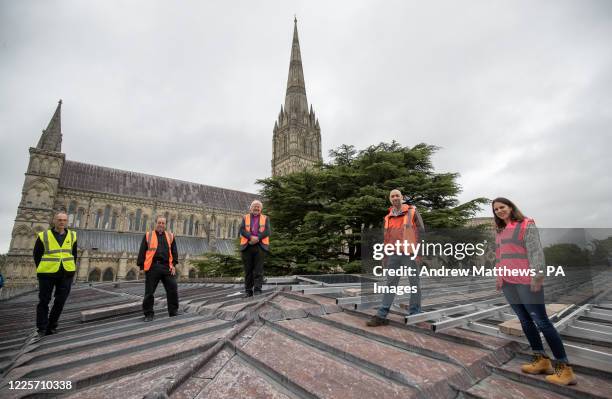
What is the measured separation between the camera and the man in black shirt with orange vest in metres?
4.68

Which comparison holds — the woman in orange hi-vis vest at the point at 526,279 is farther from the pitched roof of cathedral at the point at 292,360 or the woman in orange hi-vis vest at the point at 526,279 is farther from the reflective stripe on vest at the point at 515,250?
the pitched roof of cathedral at the point at 292,360

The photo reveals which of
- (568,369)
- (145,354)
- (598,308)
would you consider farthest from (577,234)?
(145,354)

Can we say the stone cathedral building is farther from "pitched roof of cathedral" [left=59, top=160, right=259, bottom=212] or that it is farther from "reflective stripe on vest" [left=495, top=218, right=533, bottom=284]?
"reflective stripe on vest" [left=495, top=218, right=533, bottom=284]

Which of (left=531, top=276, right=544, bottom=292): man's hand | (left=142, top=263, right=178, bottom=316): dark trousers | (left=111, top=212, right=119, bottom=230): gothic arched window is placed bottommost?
(left=142, top=263, right=178, bottom=316): dark trousers

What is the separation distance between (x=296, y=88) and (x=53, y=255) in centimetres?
6071

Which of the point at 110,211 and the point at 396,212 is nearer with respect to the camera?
the point at 396,212

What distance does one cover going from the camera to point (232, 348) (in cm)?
260

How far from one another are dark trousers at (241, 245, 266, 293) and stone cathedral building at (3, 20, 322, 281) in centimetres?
3272

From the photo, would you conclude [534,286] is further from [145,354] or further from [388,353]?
[145,354]

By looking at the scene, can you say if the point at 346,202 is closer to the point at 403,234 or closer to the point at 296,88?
the point at 403,234

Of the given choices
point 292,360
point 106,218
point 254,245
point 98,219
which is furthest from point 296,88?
point 292,360

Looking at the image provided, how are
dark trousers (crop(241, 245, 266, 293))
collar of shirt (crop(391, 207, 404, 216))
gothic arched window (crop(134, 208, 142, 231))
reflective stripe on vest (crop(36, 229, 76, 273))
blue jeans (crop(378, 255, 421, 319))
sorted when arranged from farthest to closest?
gothic arched window (crop(134, 208, 142, 231))
dark trousers (crop(241, 245, 266, 293))
reflective stripe on vest (crop(36, 229, 76, 273))
collar of shirt (crop(391, 207, 404, 216))
blue jeans (crop(378, 255, 421, 319))

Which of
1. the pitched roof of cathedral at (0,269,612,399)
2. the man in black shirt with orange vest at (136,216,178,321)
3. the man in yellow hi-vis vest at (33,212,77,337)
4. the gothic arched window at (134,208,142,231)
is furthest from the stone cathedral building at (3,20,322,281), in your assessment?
the pitched roof of cathedral at (0,269,612,399)

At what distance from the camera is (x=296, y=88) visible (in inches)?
2362
